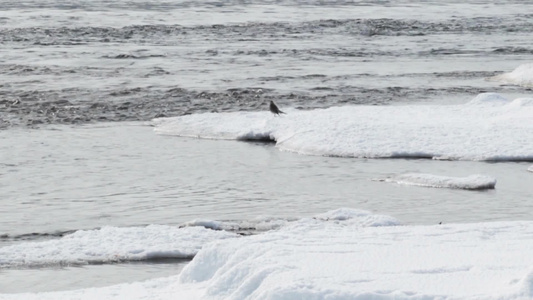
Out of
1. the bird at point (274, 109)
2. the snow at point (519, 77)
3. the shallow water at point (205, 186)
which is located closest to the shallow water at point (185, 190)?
the shallow water at point (205, 186)

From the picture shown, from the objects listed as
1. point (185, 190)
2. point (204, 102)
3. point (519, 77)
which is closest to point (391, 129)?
point (185, 190)

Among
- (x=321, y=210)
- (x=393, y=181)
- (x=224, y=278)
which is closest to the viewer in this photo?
(x=224, y=278)

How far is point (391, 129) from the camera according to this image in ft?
46.8

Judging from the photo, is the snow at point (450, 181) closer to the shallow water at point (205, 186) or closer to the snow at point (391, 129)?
the shallow water at point (205, 186)

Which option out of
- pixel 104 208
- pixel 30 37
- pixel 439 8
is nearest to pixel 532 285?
pixel 104 208

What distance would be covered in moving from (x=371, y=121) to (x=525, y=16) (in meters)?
27.6

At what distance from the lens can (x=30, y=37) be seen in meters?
30.7

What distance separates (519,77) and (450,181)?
1020 centimetres

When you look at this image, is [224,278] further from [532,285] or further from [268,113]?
[268,113]

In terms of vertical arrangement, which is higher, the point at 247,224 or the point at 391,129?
the point at 247,224

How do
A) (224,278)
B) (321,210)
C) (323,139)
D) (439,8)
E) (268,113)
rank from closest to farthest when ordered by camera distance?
(224,278), (321,210), (323,139), (268,113), (439,8)

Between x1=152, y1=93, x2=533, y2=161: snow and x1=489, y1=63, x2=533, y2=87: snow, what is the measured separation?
4404 millimetres

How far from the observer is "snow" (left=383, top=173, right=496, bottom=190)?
11.3 m

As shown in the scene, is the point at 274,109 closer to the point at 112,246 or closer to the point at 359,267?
the point at 112,246
